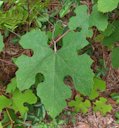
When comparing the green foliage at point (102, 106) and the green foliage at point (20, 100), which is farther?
the green foliage at point (102, 106)

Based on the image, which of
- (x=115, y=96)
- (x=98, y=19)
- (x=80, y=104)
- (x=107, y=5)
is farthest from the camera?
(x=115, y=96)

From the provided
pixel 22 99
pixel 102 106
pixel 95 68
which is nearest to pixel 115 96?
pixel 102 106

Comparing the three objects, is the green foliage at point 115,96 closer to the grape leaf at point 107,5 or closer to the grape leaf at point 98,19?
the grape leaf at point 98,19

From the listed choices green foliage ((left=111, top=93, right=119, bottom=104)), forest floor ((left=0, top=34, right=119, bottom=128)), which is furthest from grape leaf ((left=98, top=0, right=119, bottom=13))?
Answer: green foliage ((left=111, top=93, right=119, bottom=104))

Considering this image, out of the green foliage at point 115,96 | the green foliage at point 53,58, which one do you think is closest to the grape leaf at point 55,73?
the green foliage at point 53,58

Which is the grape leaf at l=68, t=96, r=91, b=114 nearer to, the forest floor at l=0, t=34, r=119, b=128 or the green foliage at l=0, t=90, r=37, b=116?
the forest floor at l=0, t=34, r=119, b=128

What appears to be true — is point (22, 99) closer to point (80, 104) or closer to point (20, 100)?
point (20, 100)
